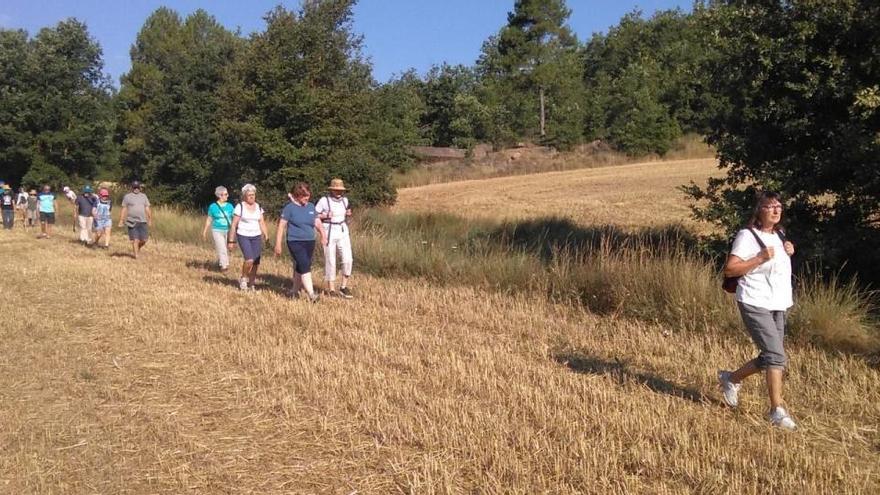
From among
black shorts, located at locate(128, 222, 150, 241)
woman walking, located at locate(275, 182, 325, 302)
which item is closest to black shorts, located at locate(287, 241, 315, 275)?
woman walking, located at locate(275, 182, 325, 302)

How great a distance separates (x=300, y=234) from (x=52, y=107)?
140 ft

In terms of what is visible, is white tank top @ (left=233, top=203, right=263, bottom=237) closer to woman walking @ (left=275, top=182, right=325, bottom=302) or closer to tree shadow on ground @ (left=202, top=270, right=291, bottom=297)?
tree shadow on ground @ (left=202, top=270, right=291, bottom=297)

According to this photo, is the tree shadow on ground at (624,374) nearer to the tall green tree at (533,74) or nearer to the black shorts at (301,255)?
the black shorts at (301,255)

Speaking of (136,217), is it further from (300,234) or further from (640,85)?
(640,85)

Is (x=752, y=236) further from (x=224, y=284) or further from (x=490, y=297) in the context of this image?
(x=224, y=284)

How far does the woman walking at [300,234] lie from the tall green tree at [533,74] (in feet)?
142

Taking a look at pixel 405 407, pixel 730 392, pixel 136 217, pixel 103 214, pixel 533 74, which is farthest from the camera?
pixel 533 74

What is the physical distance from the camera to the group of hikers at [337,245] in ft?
17.1

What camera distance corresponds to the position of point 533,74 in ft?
186

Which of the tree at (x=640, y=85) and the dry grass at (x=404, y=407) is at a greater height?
the tree at (x=640, y=85)

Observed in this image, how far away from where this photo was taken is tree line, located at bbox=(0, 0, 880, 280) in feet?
30.0

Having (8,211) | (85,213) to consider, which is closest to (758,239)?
(85,213)

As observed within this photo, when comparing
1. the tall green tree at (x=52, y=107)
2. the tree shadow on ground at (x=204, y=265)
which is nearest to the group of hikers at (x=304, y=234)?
the tree shadow on ground at (x=204, y=265)

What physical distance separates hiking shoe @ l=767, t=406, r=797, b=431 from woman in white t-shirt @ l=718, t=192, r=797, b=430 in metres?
0.06
